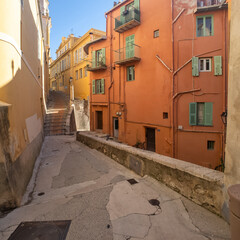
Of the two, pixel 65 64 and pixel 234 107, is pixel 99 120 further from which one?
pixel 65 64

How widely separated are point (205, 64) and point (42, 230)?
39.6ft

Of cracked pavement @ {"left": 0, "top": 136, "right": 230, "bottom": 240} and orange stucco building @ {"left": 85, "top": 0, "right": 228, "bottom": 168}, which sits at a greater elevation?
orange stucco building @ {"left": 85, "top": 0, "right": 228, "bottom": 168}

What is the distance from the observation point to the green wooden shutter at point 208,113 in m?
11.0

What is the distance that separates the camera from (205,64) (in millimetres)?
11117

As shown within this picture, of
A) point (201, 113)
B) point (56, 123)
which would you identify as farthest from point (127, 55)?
point (56, 123)

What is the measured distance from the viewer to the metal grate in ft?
8.95

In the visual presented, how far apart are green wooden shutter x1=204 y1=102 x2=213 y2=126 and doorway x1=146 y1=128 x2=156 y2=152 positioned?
390 centimetres

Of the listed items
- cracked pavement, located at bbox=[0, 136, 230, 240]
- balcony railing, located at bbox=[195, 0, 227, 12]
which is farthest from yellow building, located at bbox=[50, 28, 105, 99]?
cracked pavement, located at bbox=[0, 136, 230, 240]

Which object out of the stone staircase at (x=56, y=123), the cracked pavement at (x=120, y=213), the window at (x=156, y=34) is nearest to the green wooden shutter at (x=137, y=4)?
the window at (x=156, y=34)

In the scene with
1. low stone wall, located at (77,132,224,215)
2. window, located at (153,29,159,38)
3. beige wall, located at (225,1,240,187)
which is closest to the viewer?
beige wall, located at (225,1,240,187)

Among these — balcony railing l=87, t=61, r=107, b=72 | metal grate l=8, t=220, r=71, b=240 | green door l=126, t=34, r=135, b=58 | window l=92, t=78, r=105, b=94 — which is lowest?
metal grate l=8, t=220, r=71, b=240

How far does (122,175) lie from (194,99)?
27.2 feet

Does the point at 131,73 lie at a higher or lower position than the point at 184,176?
higher

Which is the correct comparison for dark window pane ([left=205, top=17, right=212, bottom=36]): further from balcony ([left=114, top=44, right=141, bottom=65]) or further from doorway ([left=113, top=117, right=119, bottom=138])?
doorway ([left=113, top=117, right=119, bottom=138])
